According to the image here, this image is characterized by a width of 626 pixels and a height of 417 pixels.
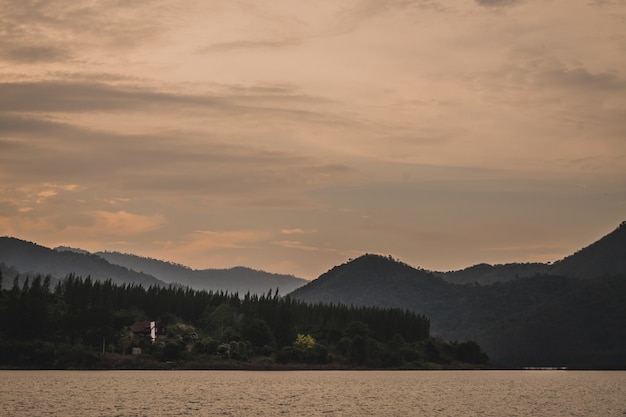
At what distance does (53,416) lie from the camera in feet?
341

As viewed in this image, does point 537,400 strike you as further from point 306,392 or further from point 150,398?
point 150,398

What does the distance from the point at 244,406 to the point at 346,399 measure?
27.8 metres

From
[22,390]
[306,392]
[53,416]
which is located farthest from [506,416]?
[22,390]

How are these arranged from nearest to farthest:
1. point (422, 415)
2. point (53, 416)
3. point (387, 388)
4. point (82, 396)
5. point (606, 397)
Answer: point (53, 416)
point (422, 415)
point (82, 396)
point (606, 397)
point (387, 388)

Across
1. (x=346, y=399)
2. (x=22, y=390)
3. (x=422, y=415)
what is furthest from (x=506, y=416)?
(x=22, y=390)

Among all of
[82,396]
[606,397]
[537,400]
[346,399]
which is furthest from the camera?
[606,397]

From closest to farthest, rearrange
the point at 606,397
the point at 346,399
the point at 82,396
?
the point at 82,396, the point at 346,399, the point at 606,397

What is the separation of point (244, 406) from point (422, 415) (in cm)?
2622

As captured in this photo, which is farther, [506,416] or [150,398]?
[150,398]

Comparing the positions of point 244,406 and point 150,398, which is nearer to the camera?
point 244,406

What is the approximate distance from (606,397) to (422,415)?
69.2 metres

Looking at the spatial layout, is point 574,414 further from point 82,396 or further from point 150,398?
point 82,396

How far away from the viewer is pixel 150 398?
135 m

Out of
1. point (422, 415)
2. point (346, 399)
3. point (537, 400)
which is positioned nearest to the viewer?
point (422, 415)
